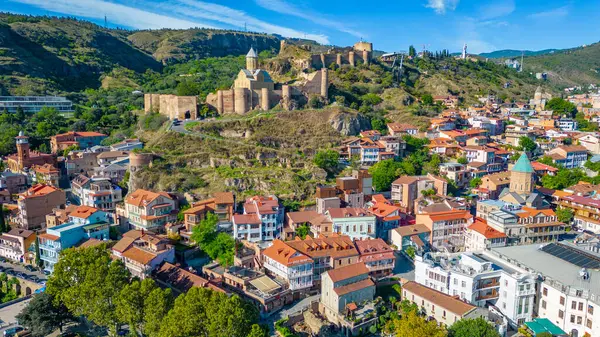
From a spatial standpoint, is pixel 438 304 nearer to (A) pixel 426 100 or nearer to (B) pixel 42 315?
(B) pixel 42 315

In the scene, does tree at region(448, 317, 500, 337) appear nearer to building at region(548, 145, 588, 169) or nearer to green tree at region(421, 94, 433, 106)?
building at region(548, 145, 588, 169)

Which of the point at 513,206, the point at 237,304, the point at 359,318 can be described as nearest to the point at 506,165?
the point at 513,206

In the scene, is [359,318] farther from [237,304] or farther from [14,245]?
[14,245]

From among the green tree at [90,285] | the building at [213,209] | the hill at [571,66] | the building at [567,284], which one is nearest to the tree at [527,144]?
the building at [567,284]

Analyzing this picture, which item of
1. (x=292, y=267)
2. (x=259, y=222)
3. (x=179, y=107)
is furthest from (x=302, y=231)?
(x=179, y=107)

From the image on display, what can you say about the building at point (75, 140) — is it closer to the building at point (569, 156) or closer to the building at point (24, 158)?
the building at point (24, 158)
